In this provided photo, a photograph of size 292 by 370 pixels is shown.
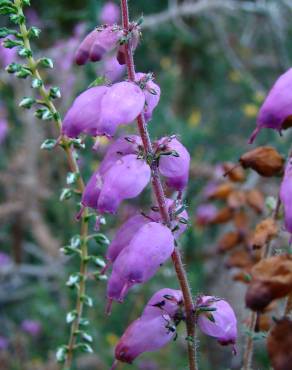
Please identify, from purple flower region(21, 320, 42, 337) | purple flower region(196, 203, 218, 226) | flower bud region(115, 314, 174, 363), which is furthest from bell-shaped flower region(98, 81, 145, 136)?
purple flower region(21, 320, 42, 337)

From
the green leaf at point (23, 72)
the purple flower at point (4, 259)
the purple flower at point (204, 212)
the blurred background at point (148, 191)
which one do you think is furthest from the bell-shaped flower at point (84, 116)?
the purple flower at point (4, 259)

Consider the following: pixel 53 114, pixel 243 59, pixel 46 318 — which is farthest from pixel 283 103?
pixel 243 59

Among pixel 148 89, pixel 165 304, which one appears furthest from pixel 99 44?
pixel 165 304

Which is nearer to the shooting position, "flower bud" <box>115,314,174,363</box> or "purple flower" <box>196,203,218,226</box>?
"flower bud" <box>115,314,174,363</box>

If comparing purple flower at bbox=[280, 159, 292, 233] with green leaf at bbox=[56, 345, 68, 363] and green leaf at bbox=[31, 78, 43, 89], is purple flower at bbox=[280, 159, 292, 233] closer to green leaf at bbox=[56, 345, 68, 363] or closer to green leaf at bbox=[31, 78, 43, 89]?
green leaf at bbox=[31, 78, 43, 89]

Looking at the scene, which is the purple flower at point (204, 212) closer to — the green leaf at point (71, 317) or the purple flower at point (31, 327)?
the purple flower at point (31, 327)

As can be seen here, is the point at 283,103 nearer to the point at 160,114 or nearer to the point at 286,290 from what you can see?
the point at 286,290

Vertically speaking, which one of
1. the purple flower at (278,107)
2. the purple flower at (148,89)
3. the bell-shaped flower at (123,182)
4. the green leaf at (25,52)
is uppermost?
the green leaf at (25,52)
